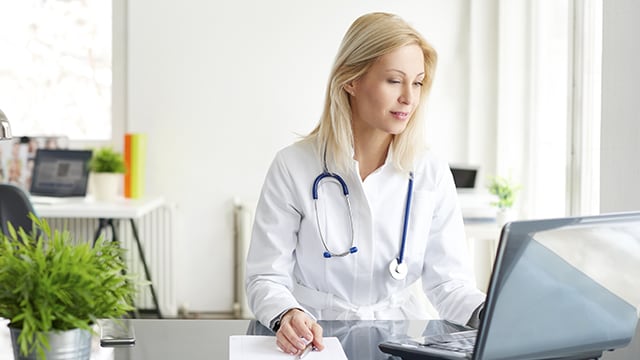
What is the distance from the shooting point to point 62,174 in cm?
423

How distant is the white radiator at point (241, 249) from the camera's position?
14.8 feet

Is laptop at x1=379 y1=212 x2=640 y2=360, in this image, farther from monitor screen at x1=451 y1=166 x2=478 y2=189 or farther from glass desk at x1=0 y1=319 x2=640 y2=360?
monitor screen at x1=451 y1=166 x2=478 y2=189

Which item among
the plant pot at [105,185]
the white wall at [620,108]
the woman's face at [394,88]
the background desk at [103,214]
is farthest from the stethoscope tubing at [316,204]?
the plant pot at [105,185]

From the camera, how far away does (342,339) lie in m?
1.56

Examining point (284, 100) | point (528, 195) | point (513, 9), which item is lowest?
point (528, 195)

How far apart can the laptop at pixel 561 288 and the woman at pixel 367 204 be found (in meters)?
0.59

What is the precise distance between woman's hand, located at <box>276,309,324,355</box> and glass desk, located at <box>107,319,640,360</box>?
0.06 metres

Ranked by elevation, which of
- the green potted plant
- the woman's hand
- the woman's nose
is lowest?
the woman's hand

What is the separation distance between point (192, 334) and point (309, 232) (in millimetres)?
463

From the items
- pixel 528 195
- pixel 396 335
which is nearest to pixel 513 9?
pixel 528 195

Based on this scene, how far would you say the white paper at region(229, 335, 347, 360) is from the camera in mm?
1407

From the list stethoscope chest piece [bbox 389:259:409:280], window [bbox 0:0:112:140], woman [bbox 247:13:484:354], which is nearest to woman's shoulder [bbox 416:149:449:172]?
woman [bbox 247:13:484:354]

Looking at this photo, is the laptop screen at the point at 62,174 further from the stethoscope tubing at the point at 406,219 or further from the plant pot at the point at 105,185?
the stethoscope tubing at the point at 406,219

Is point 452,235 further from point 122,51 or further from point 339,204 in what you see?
point 122,51
